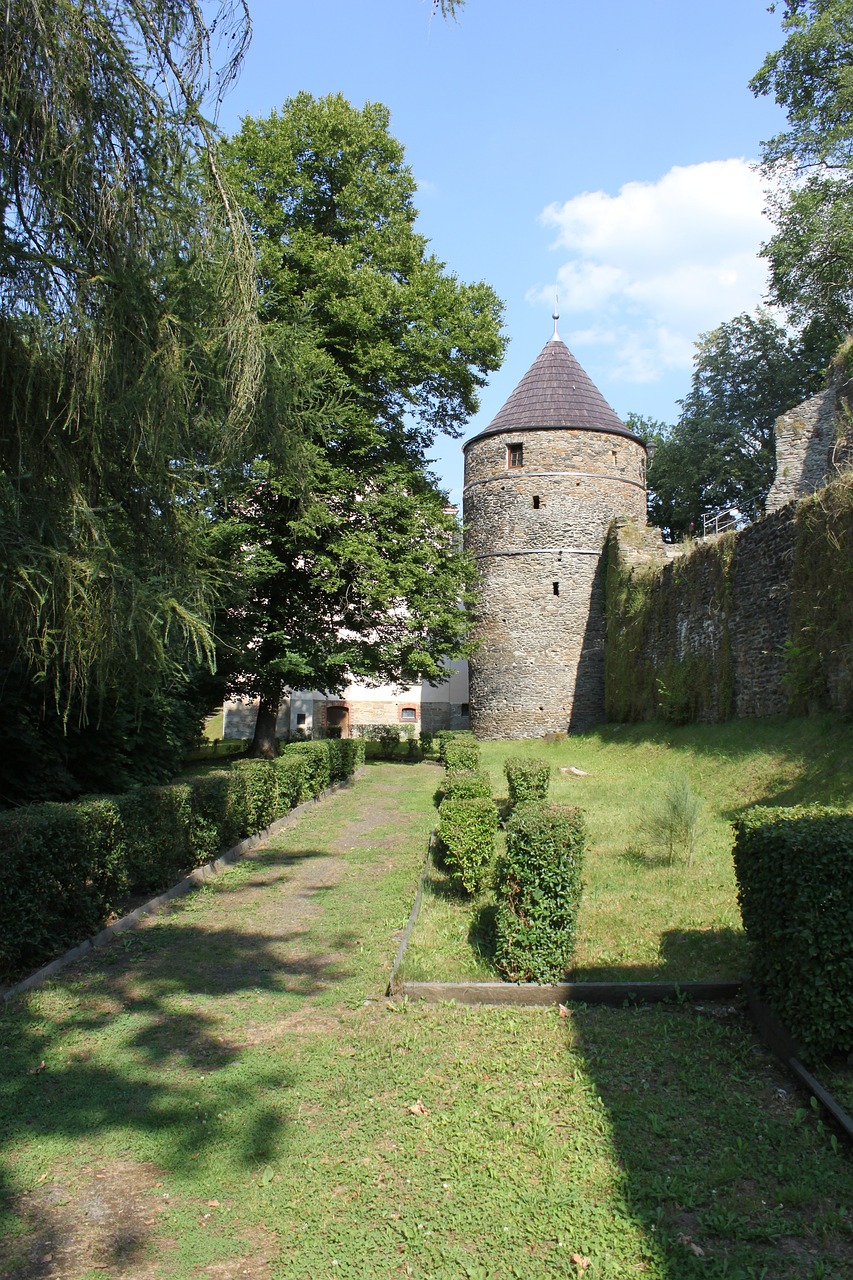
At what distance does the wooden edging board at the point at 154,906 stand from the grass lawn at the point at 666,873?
2.27 m

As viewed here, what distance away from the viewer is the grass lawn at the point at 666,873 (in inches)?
216

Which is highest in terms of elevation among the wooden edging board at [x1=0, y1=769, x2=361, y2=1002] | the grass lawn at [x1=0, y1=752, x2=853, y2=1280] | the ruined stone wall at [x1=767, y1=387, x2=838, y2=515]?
the ruined stone wall at [x1=767, y1=387, x2=838, y2=515]

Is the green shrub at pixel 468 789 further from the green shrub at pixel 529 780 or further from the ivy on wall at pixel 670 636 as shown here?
the ivy on wall at pixel 670 636

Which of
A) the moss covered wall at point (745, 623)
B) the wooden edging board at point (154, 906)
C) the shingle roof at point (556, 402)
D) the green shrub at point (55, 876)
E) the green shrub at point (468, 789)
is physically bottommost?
the wooden edging board at point (154, 906)

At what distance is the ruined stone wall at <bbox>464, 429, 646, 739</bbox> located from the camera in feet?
81.8

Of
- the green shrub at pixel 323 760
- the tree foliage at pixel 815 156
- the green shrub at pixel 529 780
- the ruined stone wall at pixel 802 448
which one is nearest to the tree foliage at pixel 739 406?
the tree foliage at pixel 815 156

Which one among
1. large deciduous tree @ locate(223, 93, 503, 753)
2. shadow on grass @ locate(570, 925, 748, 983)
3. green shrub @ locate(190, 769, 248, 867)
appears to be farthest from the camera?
large deciduous tree @ locate(223, 93, 503, 753)

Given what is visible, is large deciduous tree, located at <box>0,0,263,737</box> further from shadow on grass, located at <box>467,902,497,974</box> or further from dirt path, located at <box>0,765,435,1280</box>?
shadow on grass, located at <box>467,902,497,974</box>

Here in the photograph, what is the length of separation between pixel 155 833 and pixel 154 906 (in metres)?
0.61

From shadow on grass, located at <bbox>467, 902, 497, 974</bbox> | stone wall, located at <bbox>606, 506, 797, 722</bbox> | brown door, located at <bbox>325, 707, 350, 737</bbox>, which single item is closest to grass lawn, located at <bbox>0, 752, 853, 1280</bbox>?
shadow on grass, located at <bbox>467, 902, 497, 974</bbox>

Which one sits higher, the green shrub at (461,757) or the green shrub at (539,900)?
the green shrub at (461,757)

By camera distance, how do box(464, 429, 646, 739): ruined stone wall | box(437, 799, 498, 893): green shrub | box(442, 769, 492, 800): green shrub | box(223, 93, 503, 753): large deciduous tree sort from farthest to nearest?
box(464, 429, 646, 739): ruined stone wall, box(223, 93, 503, 753): large deciduous tree, box(442, 769, 492, 800): green shrub, box(437, 799, 498, 893): green shrub

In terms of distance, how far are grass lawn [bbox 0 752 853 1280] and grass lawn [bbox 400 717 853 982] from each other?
0.59m

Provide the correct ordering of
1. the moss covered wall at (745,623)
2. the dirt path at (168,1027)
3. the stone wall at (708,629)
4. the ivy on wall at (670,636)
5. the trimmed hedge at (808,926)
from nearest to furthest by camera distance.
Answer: the dirt path at (168,1027), the trimmed hedge at (808,926), the moss covered wall at (745,623), the stone wall at (708,629), the ivy on wall at (670,636)
